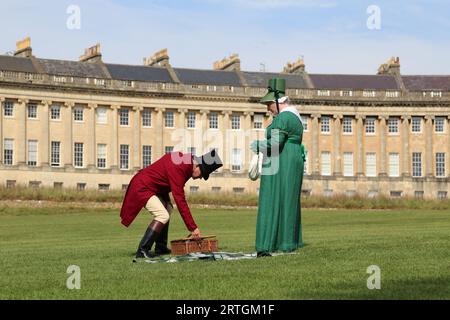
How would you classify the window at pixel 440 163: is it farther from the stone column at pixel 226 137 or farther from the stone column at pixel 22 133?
the stone column at pixel 22 133

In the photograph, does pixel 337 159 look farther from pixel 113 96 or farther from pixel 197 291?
pixel 197 291

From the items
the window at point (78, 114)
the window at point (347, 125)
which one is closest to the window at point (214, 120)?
the window at point (78, 114)

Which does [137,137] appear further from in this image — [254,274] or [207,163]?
[254,274]

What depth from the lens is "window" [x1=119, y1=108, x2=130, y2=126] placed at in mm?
80875

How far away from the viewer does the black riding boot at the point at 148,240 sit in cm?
1845

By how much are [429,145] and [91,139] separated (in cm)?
2666

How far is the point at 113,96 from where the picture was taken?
79.5m

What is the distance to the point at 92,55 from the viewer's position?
8181 cm

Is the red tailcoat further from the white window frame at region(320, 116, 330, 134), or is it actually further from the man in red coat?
the white window frame at region(320, 116, 330, 134)

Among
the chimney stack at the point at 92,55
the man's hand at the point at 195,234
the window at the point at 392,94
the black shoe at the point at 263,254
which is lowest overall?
the black shoe at the point at 263,254

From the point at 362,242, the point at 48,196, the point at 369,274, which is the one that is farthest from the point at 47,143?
the point at 369,274

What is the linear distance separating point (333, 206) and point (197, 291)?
48.9 meters

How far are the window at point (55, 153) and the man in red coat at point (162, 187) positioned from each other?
194 feet

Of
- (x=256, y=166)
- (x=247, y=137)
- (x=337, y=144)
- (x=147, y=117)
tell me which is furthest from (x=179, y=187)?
(x=337, y=144)
